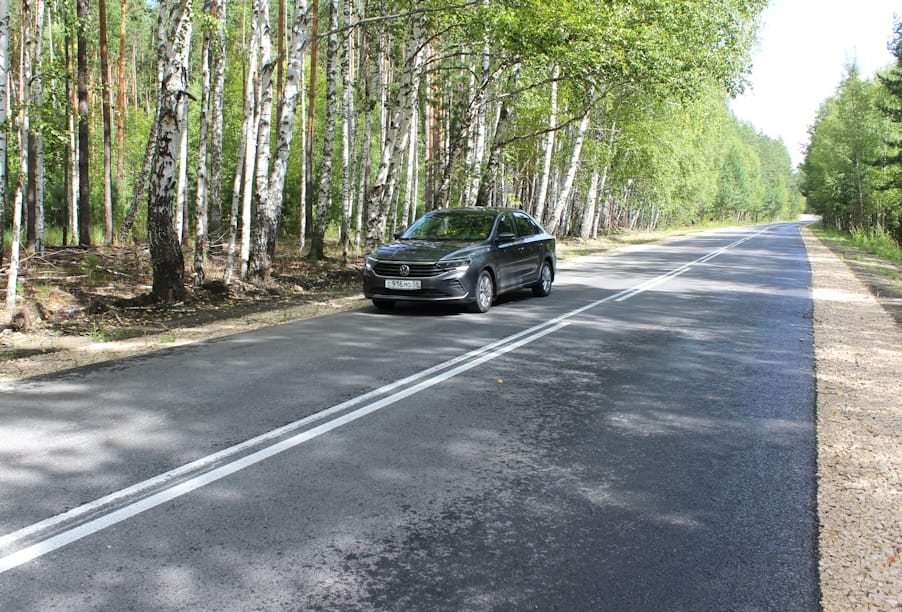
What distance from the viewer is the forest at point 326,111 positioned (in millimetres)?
12283

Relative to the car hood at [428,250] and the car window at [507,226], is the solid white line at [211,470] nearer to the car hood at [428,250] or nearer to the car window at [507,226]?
the car hood at [428,250]

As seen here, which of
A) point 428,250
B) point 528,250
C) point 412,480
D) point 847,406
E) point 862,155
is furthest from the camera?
point 862,155

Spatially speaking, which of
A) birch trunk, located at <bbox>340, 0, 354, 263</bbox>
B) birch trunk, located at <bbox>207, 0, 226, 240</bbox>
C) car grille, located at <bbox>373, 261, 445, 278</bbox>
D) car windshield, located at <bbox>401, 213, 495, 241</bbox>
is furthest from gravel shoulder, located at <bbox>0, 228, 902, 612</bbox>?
birch trunk, located at <bbox>340, 0, 354, 263</bbox>

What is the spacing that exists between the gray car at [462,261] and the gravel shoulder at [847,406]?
128 centimetres

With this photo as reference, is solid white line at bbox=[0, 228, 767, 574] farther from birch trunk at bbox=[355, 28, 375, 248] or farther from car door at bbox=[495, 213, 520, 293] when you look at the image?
birch trunk at bbox=[355, 28, 375, 248]

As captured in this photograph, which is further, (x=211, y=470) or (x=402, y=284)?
(x=402, y=284)

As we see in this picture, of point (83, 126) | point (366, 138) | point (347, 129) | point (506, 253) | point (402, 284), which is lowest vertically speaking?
point (402, 284)

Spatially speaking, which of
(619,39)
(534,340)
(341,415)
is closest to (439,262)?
(534,340)

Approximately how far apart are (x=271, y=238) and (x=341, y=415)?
375 inches

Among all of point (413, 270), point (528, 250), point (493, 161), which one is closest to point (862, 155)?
point (493, 161)

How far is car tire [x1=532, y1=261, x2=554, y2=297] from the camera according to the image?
13.9 m

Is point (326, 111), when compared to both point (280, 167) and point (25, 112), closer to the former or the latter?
point (280, 167)

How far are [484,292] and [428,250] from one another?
A: 1.15 m

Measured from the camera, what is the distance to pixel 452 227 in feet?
41.8
